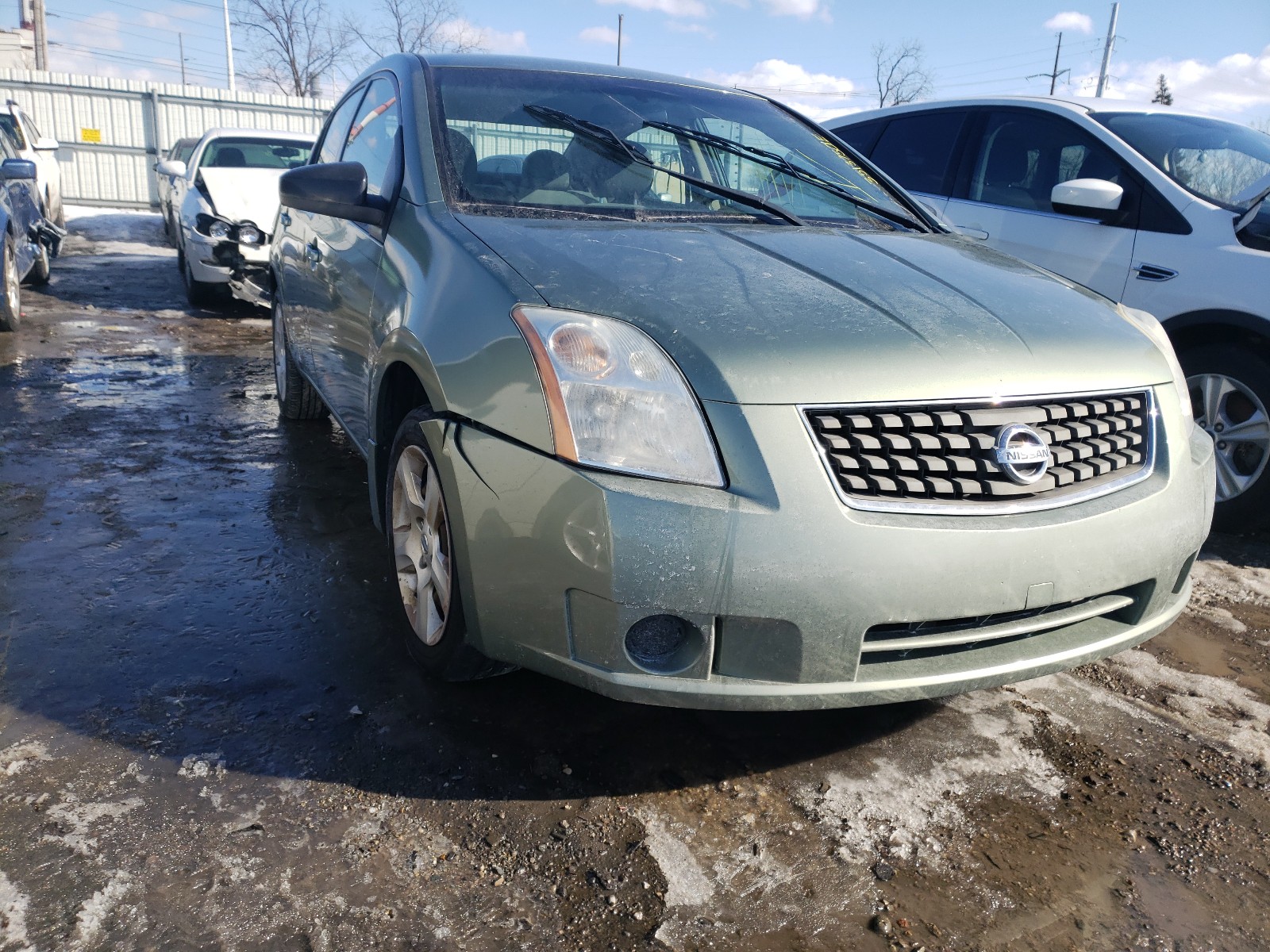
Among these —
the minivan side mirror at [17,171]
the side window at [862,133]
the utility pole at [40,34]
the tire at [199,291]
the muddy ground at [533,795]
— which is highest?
the utility pole at [40,34]

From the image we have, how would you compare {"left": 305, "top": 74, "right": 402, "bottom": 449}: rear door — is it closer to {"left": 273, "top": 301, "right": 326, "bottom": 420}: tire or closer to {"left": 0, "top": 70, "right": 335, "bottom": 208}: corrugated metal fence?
{"left": 273, "top": 301, "right": 326, "bottom": 420}: tire

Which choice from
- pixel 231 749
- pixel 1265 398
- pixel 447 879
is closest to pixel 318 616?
pixel 231 749

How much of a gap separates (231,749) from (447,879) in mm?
692

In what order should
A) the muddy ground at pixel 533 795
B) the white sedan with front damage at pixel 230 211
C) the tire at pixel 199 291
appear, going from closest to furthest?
the muddy ground at pixel 533 795, the white sedan with front damage at pixel 230 211, the tire at pixel 199 291

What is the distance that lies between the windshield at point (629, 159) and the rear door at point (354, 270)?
0.27m

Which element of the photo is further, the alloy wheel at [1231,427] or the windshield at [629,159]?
the alloy wheel at [1231,427]

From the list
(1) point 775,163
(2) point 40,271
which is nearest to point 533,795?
(1) point 775,163

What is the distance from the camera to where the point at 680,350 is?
6.50ft

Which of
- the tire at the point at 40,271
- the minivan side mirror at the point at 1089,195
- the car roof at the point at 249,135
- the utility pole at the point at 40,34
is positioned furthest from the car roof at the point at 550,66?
the utility pole at the point at 40,34

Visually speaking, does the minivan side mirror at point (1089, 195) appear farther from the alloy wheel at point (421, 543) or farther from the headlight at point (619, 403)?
the alloy wheel at point (421, 543)

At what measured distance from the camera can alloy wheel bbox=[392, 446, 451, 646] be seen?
2.40 metres

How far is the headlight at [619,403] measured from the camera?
75.1 inches

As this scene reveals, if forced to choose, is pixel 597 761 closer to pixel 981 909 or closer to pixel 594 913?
pixel 594 913

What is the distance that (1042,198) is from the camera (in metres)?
4.78
